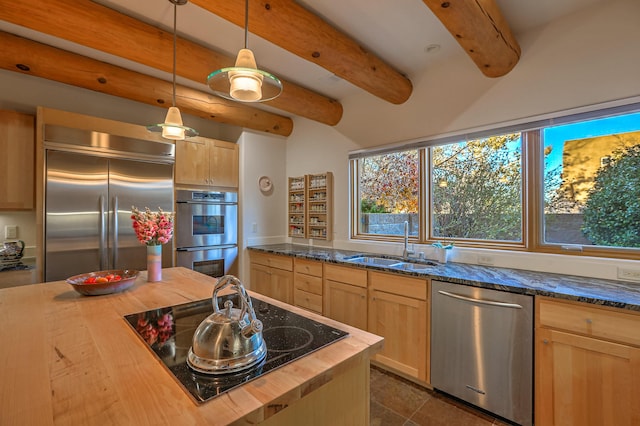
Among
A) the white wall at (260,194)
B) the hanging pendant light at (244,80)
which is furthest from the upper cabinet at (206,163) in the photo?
the hanging pendant light at (244,80)

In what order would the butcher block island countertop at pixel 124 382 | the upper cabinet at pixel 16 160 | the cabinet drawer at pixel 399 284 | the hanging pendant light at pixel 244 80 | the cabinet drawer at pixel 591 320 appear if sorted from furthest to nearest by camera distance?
the upper cabinet at pixel 16 160, the cabinet drawer at pixel 399 284, the cabinet drawer at pixel 591 320, the hanging pendant light at pixel 244 80, the butcher block island countertop at pixel 124 382

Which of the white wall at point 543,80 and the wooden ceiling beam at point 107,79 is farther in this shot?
the wooden ceiling beam at point 107,79

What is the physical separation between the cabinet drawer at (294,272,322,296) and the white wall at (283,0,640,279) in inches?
26.5

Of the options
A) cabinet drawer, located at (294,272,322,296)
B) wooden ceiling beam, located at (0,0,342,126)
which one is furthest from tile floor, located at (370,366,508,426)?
wooden ceiling beam, located at (0,0,342,126)

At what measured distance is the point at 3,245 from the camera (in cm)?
258

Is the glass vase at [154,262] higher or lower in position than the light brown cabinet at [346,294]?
higher

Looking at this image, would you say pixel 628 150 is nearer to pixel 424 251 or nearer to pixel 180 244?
pixel 424 251

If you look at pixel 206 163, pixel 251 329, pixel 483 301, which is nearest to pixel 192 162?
pixel 206 163

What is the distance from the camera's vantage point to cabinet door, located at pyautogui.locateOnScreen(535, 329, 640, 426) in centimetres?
143

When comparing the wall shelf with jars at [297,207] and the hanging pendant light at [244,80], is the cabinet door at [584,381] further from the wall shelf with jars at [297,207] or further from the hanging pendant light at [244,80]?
the wall shelf with jars at [297,207]

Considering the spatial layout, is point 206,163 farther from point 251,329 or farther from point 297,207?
point 251,329

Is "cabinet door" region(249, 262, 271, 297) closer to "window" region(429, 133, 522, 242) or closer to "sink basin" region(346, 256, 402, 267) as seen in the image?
"sink basin" region(346, 256, 402, 267)

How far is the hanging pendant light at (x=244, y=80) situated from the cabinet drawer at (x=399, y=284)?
64.0 inches

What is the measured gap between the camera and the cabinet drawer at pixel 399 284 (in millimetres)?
2141
